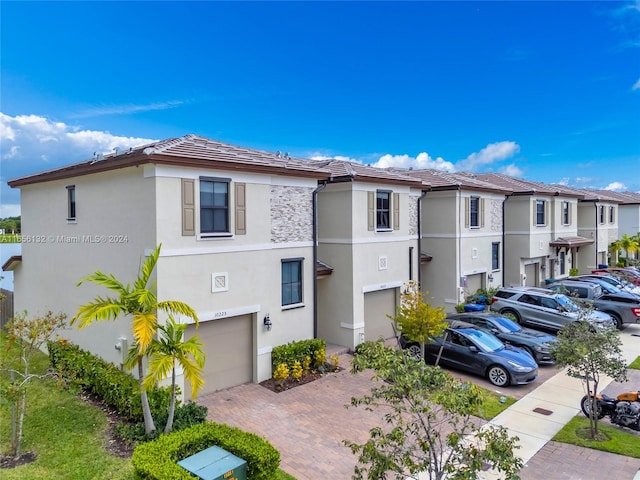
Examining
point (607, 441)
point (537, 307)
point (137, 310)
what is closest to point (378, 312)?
point (537, 307)

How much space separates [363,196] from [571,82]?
56.3ft

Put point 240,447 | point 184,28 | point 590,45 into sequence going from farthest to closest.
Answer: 1. point 590,45
2. point 184,28
3. point 240,447

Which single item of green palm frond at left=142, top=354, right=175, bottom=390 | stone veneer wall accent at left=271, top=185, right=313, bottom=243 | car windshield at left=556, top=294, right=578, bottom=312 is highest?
stone veneer wall accent at left=271, top=185, right=313, bottom=243

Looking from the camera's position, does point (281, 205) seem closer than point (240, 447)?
No

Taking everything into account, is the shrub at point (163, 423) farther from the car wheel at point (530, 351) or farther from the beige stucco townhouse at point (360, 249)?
the car wheel at point (530, 351)

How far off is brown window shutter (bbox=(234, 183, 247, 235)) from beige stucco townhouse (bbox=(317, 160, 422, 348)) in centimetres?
366

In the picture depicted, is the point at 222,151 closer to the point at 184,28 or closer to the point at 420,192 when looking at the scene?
the point at 184,28

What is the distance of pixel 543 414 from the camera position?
35.5 ft

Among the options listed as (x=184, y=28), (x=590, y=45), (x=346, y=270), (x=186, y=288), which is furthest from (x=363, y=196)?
(x=590, y=45)

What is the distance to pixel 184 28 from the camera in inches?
590

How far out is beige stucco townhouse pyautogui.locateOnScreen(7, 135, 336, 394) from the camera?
34.6ft

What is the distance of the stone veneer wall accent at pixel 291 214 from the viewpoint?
13.1 meters

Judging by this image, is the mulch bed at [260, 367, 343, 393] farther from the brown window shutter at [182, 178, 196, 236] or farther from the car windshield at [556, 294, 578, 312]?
the car windshield at [556, 294, 578, 312]

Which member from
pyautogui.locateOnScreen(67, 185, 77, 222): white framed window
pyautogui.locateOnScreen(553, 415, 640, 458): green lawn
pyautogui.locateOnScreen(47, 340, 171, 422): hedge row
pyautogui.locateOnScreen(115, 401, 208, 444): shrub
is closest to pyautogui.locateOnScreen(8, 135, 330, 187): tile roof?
pyautogui.locateOnScreen(67, 185, 77, 222): white framed window
